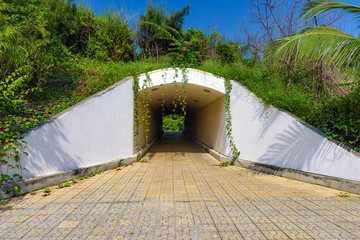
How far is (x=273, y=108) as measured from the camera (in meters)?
6.30

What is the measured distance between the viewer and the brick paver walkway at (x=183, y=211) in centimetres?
267

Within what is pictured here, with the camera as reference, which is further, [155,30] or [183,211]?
[155,30]

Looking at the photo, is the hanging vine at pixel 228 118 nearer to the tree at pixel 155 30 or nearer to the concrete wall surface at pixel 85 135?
the concrete wall surface at pixel 85 135

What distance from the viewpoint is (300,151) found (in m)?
5.27

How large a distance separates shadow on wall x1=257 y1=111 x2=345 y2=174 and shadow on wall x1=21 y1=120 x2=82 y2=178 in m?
5.82

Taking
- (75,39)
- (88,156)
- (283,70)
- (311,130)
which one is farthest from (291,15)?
(75,39)

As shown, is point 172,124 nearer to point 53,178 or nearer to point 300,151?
point 300,151

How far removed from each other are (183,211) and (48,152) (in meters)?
3.55

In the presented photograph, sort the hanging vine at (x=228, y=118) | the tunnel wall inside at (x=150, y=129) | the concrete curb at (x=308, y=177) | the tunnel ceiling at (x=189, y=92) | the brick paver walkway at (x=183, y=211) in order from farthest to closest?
the tunnel wall inside at (x=150, y=129), the tunnel ceiling at (x=189, y=92), the hanging vine at (x=228, y=118), the concrete curb at (x=308, y=177), the brick paver walkway at (x=183, y=211)

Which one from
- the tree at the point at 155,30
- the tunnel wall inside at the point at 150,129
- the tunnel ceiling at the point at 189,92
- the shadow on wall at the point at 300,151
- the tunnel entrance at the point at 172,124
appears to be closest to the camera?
the shadow on wall at the point at 300,151

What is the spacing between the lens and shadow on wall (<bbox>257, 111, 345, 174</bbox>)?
4660mm

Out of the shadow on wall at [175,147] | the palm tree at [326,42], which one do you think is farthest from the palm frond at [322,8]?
the shadow on wall at [175,147]

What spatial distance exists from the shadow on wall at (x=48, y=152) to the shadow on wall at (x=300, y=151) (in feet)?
19.1

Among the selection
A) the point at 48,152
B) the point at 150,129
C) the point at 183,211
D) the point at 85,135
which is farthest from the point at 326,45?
the point at 150,129
